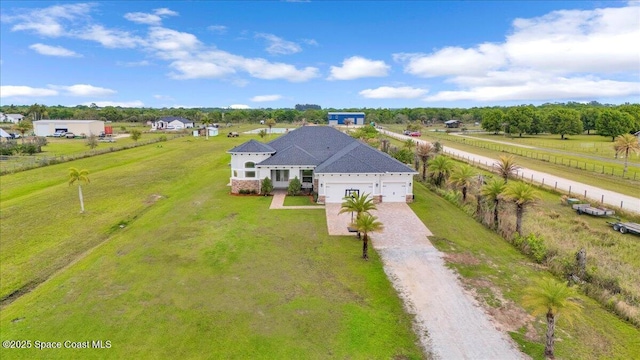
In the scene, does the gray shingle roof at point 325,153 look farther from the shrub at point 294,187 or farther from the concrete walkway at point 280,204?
the concrete walkway at point 280,204

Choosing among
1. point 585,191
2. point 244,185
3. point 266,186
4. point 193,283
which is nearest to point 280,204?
point 266,186

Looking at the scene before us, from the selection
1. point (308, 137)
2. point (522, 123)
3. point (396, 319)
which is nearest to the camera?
point (396, 319)

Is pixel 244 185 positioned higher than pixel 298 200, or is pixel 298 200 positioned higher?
pixel 244 185

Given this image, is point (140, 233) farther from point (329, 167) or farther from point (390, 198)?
point (390, 198)

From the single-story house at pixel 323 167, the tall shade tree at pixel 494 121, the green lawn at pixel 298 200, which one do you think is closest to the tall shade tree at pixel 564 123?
the tall shade tree at pixel 494 121

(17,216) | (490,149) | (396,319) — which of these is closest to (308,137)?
(17,216)

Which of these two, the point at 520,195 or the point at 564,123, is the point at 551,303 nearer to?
the point at 520,195
